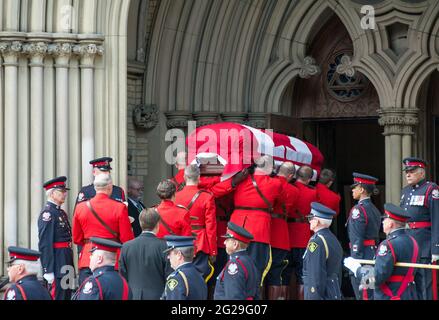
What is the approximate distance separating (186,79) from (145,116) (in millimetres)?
716

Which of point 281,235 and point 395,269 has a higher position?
point 281,235

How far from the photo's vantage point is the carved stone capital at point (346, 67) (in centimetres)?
1680

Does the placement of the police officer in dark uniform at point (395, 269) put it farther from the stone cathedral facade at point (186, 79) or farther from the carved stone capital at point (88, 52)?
the carved stone capital at point (88, 52)

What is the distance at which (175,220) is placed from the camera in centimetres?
1231

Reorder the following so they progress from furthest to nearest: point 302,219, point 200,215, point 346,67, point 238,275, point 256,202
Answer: point 346,67
point 302,219
point 256,202
point 200,215
point 238,275

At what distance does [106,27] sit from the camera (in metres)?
14.3

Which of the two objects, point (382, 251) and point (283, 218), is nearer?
point (382, 251)

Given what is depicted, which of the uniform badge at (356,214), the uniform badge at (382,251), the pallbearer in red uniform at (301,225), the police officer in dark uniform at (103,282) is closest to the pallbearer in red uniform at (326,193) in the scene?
the pallbearer in red uniform at (301,225)

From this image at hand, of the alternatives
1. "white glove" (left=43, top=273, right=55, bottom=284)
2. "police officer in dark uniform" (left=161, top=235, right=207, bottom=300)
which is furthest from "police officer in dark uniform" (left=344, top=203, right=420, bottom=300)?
"white glove" (left=43, top=273, right=55, bottom=284)

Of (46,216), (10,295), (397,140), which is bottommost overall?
(10,295)

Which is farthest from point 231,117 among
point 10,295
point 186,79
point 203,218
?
point 10,295

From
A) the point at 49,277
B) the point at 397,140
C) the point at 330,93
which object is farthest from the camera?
the point at 330,93

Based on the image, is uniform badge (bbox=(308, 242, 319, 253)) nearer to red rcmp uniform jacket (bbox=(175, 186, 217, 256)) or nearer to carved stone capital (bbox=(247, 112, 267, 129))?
red rcmp uniform jacket (bbox=(175, 186, 217, 256))

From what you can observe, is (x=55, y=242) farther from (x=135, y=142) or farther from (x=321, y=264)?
(x=135, y=142)
